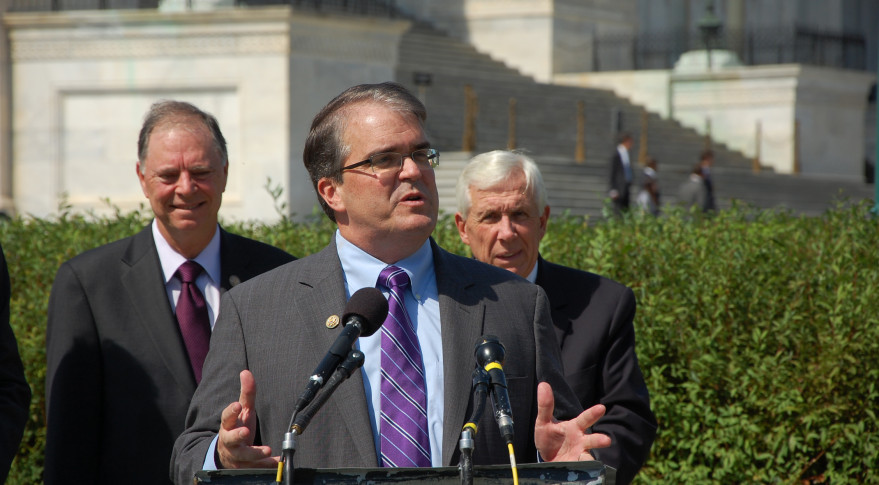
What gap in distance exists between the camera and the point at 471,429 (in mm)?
2793

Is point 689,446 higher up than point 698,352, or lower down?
lower down

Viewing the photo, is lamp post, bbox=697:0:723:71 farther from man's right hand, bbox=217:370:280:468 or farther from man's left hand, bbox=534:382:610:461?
man's right hand, bbox=217:370:280:468

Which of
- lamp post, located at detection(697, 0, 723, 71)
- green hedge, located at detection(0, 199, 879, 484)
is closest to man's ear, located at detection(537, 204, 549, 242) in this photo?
green hedge, located at detection(0, 199, 879, 484)

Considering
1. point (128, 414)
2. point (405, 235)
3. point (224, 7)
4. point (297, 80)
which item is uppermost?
point (224, 7)

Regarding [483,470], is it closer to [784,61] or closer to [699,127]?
[699,127]

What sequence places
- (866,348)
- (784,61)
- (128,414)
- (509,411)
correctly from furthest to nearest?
(784,61), (866,348), (128,414), (509,411)

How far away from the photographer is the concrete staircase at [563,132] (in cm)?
2242

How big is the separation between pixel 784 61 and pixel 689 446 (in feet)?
99.9

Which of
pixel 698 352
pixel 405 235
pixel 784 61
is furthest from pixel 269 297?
pixel 784 61

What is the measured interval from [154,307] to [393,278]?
1.47 meters

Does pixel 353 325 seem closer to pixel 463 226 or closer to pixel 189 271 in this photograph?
pixel 189 271

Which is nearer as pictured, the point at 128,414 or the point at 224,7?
the point at 128,414

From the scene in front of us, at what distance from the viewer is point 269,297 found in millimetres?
3549

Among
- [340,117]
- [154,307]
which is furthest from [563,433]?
[154,307]
